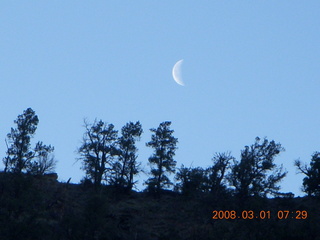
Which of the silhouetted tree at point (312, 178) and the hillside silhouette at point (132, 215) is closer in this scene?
the hillside silhouette at point (132, 215)

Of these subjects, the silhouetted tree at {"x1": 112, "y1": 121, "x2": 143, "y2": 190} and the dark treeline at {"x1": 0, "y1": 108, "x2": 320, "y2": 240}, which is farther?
the silhouetted tree at {"x1": 112, "y1": 121, "x2": 143, "y2": 190}

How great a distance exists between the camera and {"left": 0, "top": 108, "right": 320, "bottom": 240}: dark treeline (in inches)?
2020
